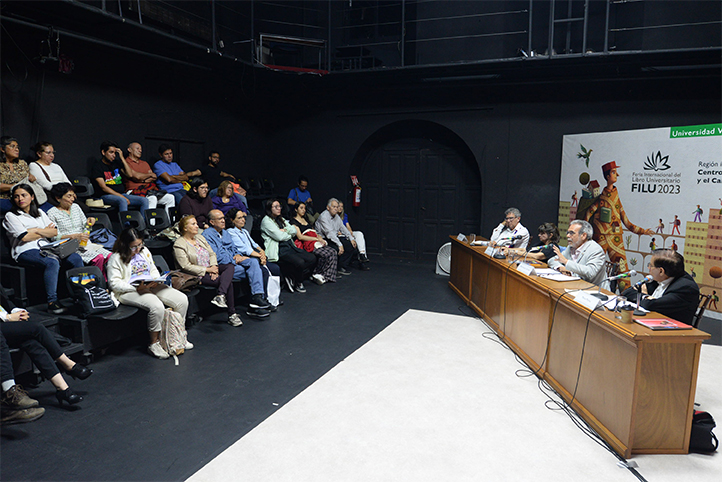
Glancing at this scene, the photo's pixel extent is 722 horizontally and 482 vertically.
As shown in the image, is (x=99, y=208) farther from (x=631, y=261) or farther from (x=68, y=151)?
(x=631, y=261)

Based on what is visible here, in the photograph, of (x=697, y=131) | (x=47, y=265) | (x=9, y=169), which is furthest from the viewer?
(x=697, y=131)

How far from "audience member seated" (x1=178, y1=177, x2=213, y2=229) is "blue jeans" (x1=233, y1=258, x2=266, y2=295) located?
37.4 inches

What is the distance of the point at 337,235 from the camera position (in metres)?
8.01

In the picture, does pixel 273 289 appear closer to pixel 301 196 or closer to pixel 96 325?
pixel 96 325

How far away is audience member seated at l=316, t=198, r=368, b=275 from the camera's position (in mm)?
7809

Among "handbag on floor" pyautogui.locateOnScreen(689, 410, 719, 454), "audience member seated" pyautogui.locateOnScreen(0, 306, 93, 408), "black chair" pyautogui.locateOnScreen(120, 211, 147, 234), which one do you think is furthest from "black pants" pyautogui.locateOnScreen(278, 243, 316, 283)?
"handbag on floor" pyautogui.locateOnScreen(689, 410, 719, 454)

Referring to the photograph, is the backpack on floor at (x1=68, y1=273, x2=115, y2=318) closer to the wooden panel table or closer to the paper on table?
the wooden panel table

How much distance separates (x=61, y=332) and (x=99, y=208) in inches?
89.0

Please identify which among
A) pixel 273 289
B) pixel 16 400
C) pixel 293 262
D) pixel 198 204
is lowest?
pixel 16 400

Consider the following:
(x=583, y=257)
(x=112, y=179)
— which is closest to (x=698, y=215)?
(x=583, y=257)

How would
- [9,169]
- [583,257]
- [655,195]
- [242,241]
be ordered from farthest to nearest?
1. [655,195]
2. [242,241]
3. [9,169]
4. [583,257]

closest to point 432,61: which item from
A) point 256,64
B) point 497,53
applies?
point 497,53

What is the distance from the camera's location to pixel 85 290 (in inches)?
151

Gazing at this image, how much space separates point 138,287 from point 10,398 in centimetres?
134
